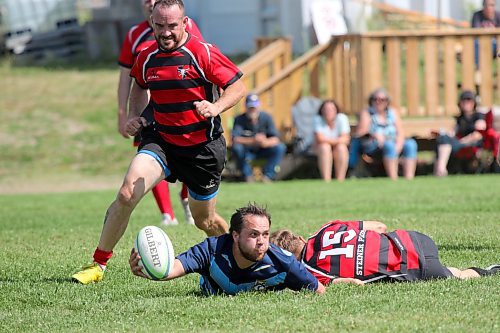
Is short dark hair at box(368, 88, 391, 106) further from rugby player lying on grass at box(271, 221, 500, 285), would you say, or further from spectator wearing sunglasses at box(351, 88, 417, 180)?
rugby player lying on grass at box(271, 221, 500, 285)

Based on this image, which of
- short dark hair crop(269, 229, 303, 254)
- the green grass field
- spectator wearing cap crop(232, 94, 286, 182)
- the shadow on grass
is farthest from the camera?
Result: spectator wearing cap crop(232, 94, 286, 182)

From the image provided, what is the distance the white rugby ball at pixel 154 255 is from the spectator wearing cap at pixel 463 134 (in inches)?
422

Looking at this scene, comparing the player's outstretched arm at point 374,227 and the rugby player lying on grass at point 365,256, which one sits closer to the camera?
the rugby player lying on grass at point 365,256

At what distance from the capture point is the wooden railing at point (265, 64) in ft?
60.5

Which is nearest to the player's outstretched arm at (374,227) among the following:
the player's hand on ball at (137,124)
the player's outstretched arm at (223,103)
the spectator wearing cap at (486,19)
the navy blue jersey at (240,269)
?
the navy blue jersey at (240,269)

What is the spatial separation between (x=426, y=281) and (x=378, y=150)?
9.92m

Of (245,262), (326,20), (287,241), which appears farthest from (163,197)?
(326,20)

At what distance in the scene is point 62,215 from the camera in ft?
41.3

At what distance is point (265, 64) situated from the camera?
18750 mm

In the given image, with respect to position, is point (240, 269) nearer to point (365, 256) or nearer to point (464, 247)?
point (365, 256)

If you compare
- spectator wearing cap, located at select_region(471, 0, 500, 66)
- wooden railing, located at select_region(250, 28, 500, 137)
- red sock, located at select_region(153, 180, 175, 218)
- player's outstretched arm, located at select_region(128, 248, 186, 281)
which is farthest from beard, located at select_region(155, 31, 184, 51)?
spectator wearing cap, located at select_region(471, 0, 500, 66)

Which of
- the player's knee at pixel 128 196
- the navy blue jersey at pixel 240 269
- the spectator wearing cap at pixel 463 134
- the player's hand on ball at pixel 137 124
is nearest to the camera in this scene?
the navy blue jersey at pixel 240 269

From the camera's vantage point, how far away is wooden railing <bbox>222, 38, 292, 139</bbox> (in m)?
18.4

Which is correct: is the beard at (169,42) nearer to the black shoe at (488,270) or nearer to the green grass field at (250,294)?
the green grass field at (250,294)
